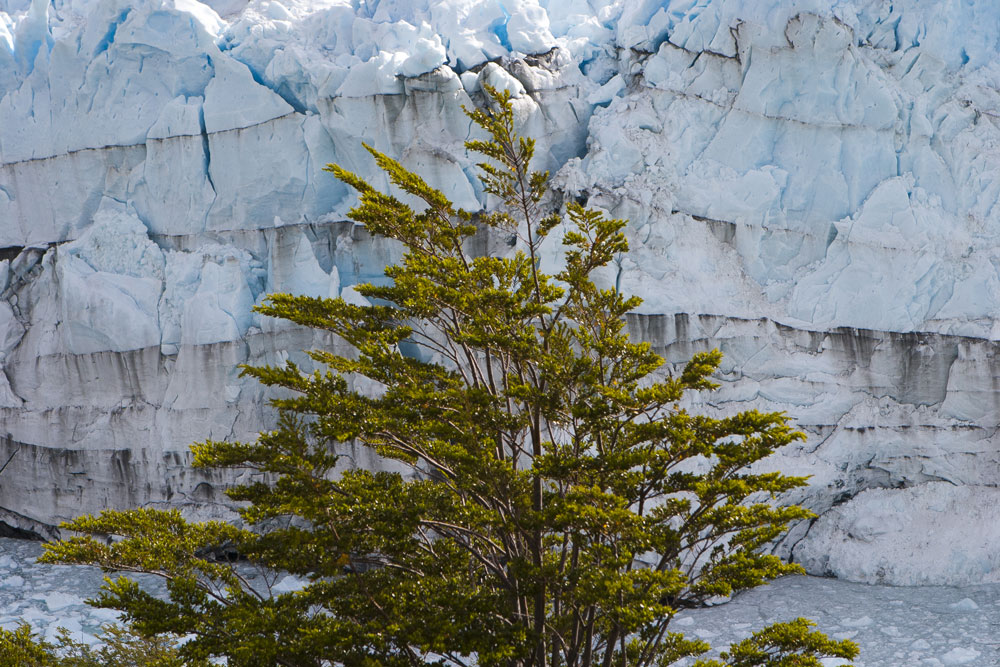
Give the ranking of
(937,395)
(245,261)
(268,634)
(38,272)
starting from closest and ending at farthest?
(268,634), (937,395), (245,261), (38,272)

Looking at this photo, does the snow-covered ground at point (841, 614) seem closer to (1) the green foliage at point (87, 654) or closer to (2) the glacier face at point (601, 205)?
(2) the glacier face at point (601, 205)

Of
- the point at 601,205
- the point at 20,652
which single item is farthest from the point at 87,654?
the point at 601,205

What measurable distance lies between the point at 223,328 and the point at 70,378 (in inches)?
120

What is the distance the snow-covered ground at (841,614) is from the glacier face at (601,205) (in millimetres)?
621

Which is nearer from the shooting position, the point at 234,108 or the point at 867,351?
the point at 867,351

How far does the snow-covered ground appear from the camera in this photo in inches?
366

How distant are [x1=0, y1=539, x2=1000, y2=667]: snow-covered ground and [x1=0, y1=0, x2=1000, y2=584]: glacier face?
0.62m

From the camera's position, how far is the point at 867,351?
11.8m

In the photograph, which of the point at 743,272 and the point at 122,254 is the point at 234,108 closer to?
the point at 122,254

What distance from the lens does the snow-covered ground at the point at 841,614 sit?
30.5ft

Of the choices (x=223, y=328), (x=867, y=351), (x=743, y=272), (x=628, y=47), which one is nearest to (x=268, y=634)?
(x=223, y=328)

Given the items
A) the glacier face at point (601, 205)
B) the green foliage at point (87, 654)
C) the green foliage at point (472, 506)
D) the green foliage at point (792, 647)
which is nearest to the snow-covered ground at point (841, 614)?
the glacier face at point (601, 205)

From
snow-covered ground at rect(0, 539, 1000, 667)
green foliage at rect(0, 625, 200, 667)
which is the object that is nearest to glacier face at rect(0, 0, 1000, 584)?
snow-covered ground at rect(0, 539, 1000, 667)

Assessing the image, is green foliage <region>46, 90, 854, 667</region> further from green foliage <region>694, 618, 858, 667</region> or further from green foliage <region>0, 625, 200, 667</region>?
green foliage <region>0, 625, 200, 667</region>
